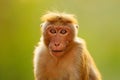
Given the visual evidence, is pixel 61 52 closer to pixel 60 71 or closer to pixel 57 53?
pixel 57 53

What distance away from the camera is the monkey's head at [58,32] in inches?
129

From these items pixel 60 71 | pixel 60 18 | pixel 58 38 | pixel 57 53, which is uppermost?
pixel 60 18

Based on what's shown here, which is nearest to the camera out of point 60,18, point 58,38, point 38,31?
point 58,38

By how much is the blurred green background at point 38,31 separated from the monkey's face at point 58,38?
1348 millimetres

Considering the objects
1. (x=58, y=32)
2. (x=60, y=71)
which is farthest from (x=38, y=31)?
(x=58, y=32)

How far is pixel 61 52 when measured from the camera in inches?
130

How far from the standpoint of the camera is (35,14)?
4.79 metres

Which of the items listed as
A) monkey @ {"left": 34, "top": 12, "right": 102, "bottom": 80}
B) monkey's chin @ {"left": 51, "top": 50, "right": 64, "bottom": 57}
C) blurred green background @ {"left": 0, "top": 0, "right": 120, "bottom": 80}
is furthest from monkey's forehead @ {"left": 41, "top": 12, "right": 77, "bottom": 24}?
blurred green background @ {"left": 0, "top": 0, "right": 120, "bottom": 80}

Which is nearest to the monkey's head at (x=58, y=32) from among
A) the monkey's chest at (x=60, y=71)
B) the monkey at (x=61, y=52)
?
the monkey at (x=61, y=52)

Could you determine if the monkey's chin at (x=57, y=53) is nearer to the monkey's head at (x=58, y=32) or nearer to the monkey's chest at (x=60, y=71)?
the monkey's head at (x=58, y=32)

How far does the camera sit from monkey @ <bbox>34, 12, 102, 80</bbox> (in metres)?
3.32

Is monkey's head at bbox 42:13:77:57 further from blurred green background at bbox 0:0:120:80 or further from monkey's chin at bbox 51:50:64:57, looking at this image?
blurred green background at bbox 0:0:120:80

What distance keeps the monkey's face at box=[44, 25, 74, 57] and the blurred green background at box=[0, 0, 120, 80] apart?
1.35 metres

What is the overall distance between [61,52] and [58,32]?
0.16 metres
